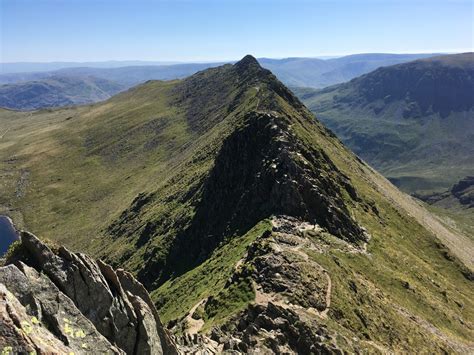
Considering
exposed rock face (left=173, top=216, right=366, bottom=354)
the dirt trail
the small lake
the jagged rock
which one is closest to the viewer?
the jagged rock

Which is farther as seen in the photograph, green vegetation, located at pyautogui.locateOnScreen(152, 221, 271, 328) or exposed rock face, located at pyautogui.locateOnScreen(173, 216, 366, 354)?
green vegetation, located at pyautogui.locateOnScreen(152, 221, 271, 328)

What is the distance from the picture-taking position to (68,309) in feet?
82.3

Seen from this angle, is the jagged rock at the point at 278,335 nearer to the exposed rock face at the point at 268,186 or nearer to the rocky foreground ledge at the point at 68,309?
the rocky foreground ledge at the point at 68,309

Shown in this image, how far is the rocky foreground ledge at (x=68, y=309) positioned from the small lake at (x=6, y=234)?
13547 centimetres

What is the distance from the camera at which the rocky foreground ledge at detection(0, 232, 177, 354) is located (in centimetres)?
2012

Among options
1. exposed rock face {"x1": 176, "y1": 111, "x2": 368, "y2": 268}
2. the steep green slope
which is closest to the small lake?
the steep green slope

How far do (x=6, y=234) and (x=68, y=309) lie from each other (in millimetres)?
157755

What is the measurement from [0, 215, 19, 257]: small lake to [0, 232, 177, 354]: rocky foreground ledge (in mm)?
135467

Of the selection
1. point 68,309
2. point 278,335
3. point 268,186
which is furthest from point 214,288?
point 68,309

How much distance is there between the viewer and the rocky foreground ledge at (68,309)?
2012cm

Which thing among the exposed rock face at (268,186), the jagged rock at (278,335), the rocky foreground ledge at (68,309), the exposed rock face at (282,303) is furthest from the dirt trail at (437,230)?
the rocky foreground ledge at (68,309)

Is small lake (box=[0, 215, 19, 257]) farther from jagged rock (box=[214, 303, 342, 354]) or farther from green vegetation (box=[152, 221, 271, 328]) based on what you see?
jagged rock (box=[214, 303, 342, 354])

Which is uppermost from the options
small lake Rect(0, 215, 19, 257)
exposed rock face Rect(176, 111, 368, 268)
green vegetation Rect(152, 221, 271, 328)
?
exposed rock face Rect(176, 111, 368, 268)

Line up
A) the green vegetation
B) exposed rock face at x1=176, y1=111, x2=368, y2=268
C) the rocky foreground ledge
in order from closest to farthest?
the rocky foreground ledge, the green vegetation, exposed rock face at x1=176, y1=111, x2=368, y2=268
